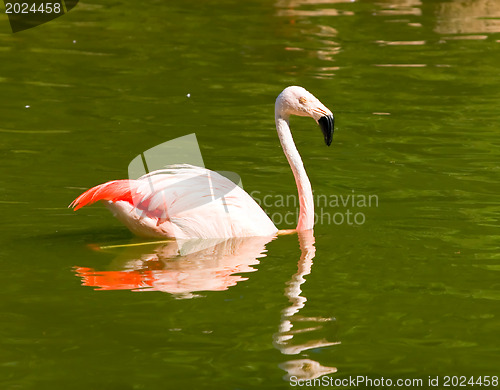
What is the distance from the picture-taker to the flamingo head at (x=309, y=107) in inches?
282

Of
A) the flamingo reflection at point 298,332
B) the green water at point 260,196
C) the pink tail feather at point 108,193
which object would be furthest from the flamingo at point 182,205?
the flamingo reflection at point 298,332

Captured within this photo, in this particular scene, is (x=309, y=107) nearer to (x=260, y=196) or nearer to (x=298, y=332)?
(x=260, y=196)

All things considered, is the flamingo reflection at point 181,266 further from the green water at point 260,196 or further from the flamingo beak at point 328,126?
the flamingo beak at point 328,126

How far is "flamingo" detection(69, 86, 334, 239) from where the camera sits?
263 inches

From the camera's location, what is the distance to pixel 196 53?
537 inches

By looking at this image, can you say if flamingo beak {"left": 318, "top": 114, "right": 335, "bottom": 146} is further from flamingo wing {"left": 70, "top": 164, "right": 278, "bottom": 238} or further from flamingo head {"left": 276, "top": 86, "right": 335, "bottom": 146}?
flamingo wing {"left": 70, "top": 164, "right": 278, "bottom": 238}

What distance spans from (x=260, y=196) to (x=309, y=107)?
105 cm

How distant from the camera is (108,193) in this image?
6586 millimetres

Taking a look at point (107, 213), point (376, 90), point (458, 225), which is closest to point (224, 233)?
point (107, 213)

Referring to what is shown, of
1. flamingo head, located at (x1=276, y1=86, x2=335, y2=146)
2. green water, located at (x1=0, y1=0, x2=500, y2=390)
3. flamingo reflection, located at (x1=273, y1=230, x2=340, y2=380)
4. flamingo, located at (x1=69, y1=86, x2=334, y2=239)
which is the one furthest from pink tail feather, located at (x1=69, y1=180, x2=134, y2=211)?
flamingo head, located at (x1=276, y1=86, x2=335, y2=146)

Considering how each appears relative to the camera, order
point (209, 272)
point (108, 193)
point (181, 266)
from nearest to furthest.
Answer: point (209, 272)
point (181, 266)
point (108, 193)

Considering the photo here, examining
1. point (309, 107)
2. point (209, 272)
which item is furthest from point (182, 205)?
point (309, 107)

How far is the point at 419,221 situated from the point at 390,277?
129 cm

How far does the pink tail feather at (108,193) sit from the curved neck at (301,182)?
1.35 metres
